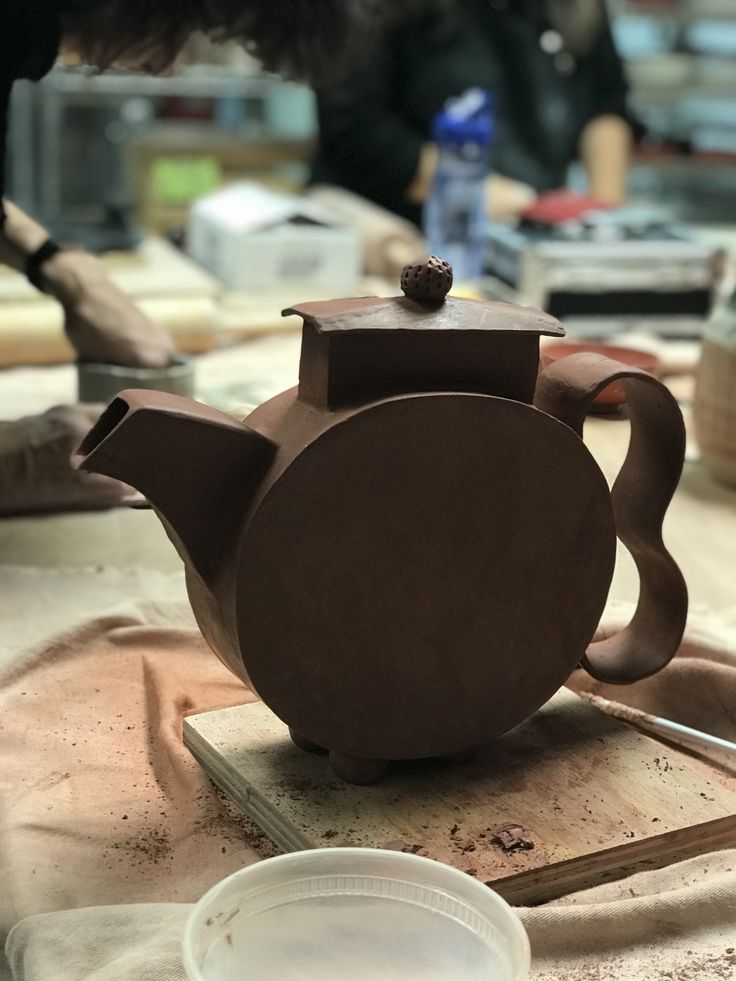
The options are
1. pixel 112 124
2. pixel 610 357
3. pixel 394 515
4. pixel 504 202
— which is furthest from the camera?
pixel 112 124

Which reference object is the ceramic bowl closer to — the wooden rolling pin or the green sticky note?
the wooden rolling pin

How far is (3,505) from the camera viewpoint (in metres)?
1.57

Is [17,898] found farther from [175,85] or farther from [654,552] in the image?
[175,85]

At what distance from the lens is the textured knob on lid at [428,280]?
85 cm

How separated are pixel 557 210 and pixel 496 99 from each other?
37.6 inches

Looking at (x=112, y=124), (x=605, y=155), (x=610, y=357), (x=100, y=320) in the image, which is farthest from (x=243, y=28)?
(x=112, y=124)

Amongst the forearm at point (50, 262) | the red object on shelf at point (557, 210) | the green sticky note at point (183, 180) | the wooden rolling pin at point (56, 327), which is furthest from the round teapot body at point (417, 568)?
the green sticky note at point (183, 180)

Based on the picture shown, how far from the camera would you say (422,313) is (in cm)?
86

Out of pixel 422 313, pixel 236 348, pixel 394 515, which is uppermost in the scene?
pixel 422 313

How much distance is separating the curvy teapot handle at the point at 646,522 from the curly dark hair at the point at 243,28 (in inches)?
32.0

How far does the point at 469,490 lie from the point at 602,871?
0.89 ft

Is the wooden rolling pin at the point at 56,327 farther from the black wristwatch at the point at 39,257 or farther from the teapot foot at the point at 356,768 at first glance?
the teapot foot at the point at 356,768

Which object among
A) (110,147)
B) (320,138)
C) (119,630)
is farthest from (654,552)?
(110,147)

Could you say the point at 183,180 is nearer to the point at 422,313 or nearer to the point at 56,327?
the point at 56,327
